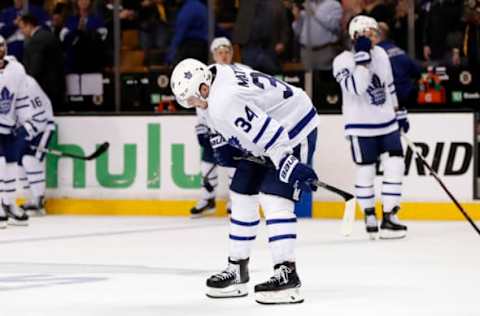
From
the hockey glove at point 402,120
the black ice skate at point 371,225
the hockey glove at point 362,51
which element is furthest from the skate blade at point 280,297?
the hockey glove at point 402,120

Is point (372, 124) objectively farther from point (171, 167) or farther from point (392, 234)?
point (171, 167)

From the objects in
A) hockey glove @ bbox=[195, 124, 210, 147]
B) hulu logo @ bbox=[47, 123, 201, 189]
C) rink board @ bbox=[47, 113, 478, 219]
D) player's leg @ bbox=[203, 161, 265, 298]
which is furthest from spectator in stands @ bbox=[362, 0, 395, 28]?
player's leg @ bbox=[203, 161, 265, 298]

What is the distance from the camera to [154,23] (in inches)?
495

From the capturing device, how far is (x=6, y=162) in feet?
34.5

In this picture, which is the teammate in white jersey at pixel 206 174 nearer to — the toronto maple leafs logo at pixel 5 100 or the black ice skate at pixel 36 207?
the black ice skate at pixel 36 207

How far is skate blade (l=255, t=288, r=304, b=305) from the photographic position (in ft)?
18.6

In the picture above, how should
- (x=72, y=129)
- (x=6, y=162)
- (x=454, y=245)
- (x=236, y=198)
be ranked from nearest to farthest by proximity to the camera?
(x=236, y=198), (x=454, y=245), (x=6, y=162), (x=72, y=129)

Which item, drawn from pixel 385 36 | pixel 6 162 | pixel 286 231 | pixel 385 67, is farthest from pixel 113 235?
pixel 286 231

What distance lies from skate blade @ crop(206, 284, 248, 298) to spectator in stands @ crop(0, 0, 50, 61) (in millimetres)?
7323

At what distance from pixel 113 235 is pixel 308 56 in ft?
10.5

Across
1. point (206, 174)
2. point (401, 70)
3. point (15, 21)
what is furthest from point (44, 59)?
point (401, 70)

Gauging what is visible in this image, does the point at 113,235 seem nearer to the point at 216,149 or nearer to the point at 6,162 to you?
the point at 6,162

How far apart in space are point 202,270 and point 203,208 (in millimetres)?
3775

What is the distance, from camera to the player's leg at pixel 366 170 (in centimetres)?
890
